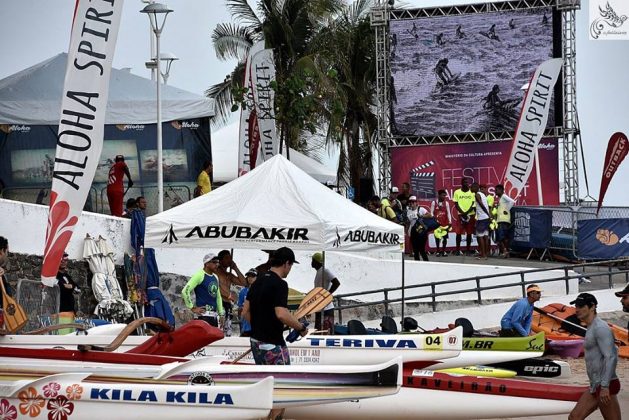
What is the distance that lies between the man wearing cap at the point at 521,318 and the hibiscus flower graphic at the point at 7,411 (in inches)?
422

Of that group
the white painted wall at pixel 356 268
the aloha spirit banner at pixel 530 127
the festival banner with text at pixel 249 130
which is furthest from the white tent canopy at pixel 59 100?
the aloha spirit banner at pixel 530 127

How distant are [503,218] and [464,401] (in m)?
17.0

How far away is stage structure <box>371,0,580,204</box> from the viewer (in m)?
36.6

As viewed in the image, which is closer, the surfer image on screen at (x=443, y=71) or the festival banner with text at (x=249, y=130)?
the festival banner with text at (x=249, y=130)

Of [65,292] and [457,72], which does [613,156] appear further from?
[65,292]

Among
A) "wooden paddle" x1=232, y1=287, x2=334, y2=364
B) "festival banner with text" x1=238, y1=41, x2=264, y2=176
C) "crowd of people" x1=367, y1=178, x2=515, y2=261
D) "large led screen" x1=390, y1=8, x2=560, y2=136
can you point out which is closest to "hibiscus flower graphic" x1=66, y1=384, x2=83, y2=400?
"wooden paddle" x1=232, y1=287, x2=334, y2=364

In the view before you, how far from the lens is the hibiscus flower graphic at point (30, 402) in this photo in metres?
11.4

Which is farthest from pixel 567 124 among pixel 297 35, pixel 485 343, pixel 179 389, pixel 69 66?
pixel 179 389

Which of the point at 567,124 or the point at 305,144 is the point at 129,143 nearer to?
the point at 567,124

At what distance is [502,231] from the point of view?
30844 millimetres

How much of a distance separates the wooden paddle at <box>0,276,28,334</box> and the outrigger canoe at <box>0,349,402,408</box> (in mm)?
1093

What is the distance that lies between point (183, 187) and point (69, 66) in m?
13.7

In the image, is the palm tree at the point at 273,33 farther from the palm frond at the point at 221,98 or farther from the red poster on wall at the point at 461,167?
the red poster on wall at the point at 461,167

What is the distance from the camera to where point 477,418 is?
13844 mm
